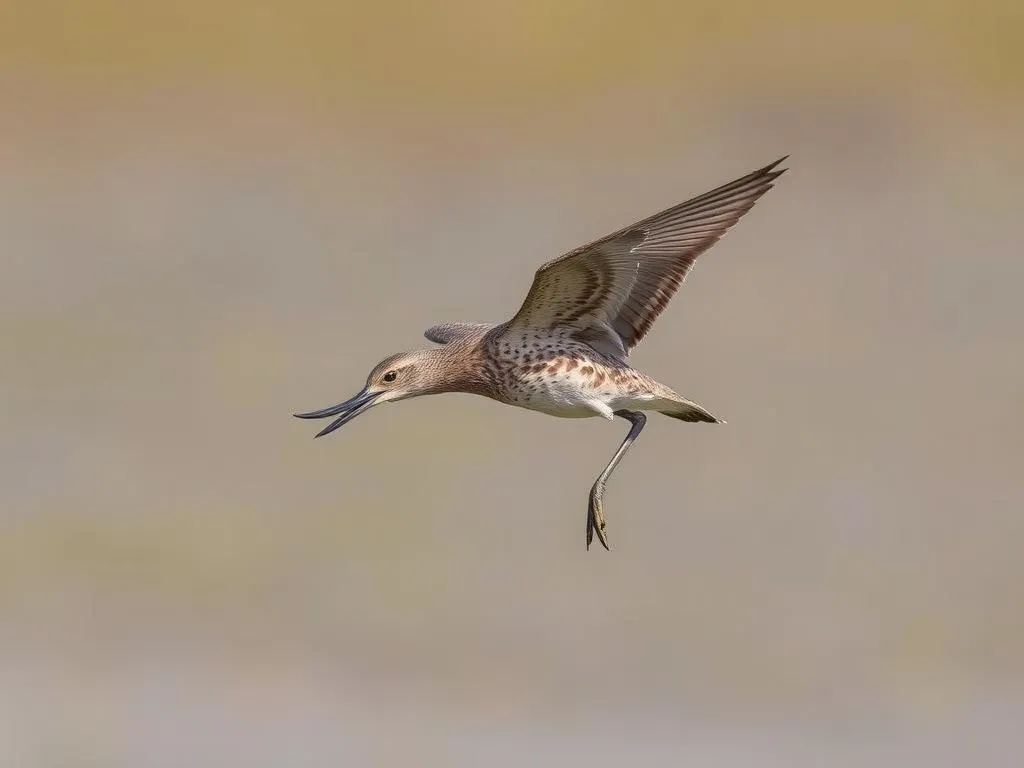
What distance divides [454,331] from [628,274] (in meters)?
1.04

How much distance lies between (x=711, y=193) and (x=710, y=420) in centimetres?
110

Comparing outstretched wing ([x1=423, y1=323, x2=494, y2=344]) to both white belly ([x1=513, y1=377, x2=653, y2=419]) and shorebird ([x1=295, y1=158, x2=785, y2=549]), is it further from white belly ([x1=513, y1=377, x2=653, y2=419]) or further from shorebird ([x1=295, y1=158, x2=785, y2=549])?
white belly ([x1=513, y1=377, x2=653, y2=419])

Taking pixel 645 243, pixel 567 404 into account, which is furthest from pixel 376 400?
pixel 645 243

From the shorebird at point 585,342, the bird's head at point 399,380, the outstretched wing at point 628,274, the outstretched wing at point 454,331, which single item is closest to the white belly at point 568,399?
the shorebird at point 585,342

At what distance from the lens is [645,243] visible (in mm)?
6223

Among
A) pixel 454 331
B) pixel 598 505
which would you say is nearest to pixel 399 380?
pixel 454 331

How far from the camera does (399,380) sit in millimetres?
6539

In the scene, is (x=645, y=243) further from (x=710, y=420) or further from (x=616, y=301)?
(x=710, y=420)

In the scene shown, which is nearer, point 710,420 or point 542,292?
point 542,292

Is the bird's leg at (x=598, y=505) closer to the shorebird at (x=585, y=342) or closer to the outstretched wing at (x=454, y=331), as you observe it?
the shorebird at (x=585, y=342)

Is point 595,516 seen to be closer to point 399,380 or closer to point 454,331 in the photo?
point 399,380

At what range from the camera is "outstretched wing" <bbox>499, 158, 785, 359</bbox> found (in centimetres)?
599

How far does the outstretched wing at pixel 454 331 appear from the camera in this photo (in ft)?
22.6

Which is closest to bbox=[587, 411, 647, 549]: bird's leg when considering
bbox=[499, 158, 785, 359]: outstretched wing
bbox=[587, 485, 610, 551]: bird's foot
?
bbox=[587, 485, 610, 551]: bird's foot
